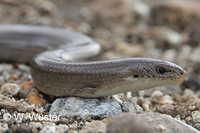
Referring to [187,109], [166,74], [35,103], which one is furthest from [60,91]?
[187,109]

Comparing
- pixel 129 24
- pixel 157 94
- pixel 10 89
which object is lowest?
pixel 157 94

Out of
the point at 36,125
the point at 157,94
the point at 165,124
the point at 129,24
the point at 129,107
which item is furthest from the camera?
the point at 129,24

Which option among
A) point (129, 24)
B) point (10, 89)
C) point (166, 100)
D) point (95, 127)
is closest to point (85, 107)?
point (95, 127)

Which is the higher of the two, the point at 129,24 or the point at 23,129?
the point at 129,24

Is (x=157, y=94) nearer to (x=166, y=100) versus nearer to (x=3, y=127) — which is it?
(x=166, y=100)

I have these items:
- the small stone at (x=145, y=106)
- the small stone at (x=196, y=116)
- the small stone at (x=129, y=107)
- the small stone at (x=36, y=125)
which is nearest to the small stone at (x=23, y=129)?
the small stone at (x=36, y=125)

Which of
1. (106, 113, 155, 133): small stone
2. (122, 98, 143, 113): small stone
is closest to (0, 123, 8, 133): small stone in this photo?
(106, 113, 155, 133): small stone

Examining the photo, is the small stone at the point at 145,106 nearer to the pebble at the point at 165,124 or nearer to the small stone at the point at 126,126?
the pebble at the point at 165,124

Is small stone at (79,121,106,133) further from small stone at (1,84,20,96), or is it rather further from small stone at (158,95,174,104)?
small stone at (158,95,174,104)

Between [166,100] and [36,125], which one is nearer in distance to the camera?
[36,125]
